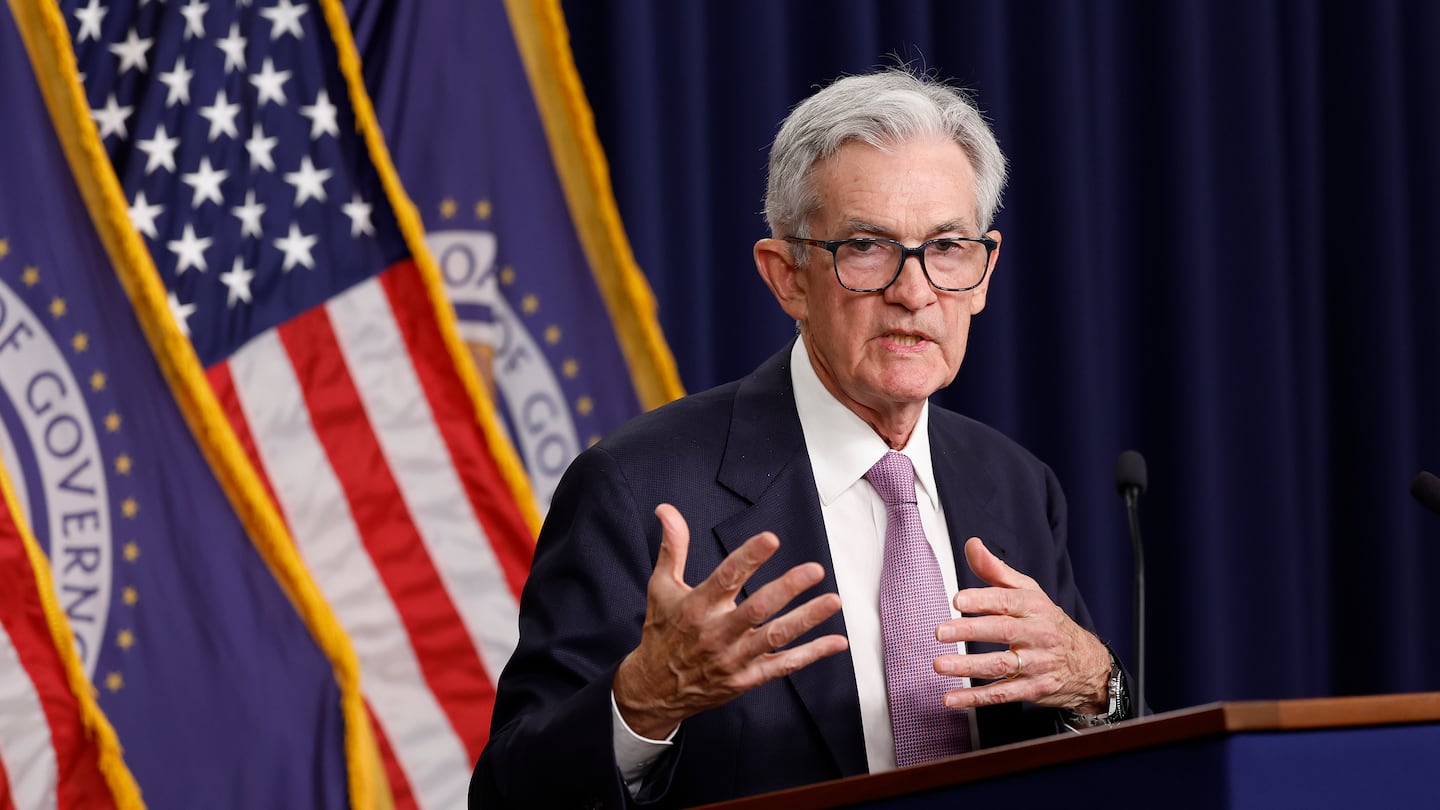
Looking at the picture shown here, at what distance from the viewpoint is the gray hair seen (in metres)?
1.72

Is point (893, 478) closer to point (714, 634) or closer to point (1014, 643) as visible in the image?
point (1014, 643)

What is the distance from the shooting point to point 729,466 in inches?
67.5

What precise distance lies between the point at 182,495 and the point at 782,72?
158 cm

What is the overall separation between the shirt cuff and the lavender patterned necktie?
0.26m

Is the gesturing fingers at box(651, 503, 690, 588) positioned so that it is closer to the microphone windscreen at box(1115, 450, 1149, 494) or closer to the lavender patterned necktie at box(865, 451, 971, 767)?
the lavender patterned necktie at box(865, 451, 971, 767)

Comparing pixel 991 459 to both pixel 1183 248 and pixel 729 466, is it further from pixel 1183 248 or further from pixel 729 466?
pixel 1183 248

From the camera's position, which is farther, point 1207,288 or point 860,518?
point 1207,288

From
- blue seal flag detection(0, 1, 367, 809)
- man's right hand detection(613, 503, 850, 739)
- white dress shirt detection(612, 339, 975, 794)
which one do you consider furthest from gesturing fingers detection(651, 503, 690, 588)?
blue seal flag detection(0, 1, 367, 809)

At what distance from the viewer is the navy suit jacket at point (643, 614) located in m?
1.45

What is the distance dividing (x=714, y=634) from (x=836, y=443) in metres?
0.53

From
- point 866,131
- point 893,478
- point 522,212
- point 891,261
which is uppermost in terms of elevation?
point 522,212

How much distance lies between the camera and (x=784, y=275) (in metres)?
1.83

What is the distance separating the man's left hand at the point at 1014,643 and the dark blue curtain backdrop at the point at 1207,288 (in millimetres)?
2010

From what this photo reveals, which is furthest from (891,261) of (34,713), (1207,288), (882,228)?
(1207,288)
